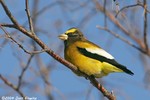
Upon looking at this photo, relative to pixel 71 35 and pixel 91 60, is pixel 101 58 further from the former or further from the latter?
pixel 71 35

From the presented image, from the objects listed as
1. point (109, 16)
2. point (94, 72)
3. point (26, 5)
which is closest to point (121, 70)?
point (94, 72)

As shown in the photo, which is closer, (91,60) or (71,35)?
(91,60)

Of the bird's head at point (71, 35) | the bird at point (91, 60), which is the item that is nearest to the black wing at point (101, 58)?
the bird at point (91, 60)

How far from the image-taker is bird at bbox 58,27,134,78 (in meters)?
4.83

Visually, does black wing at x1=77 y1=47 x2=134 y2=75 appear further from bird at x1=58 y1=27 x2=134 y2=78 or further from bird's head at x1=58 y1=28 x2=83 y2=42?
bird's head at x1=58 y1=28 x2=83 y2=42

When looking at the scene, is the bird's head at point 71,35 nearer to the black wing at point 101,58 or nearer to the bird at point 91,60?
the bird at point 91,60

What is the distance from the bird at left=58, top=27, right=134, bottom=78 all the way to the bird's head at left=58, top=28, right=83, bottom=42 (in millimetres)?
161

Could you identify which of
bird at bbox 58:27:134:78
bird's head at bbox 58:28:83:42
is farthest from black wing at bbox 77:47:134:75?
bird's head at bbox 58:28:83:42

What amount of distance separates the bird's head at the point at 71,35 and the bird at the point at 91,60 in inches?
6.3

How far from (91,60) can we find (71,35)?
2.16 ft

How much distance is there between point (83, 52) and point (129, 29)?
2.14 m

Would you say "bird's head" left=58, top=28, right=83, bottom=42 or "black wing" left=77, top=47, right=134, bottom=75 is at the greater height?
"bird's head" left=58, top=28, right=83, bottom=42

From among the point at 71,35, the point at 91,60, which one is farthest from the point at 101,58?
the point at 71,35

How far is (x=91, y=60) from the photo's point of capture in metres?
4.97
